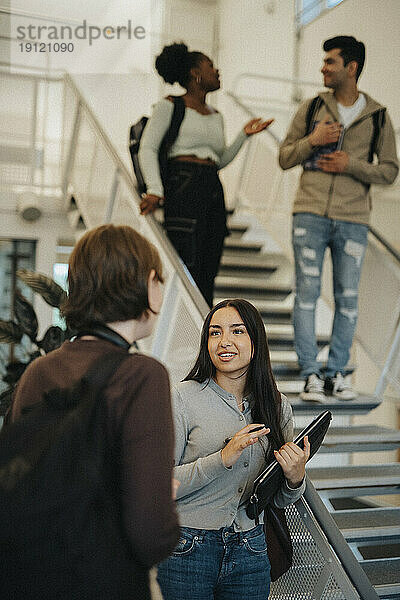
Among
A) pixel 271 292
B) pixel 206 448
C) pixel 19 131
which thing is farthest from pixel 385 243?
pixel 19 131

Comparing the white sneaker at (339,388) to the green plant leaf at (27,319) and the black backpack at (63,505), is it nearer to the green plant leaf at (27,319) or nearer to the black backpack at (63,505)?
the green plant leaf at (27,319)

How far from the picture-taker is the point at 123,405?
1185 millimetres

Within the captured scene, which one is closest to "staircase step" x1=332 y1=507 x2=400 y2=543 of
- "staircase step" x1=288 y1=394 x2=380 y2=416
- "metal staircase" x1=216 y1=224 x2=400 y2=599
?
"metal staircase" x1=216 y1=224 x2=400 y2=599

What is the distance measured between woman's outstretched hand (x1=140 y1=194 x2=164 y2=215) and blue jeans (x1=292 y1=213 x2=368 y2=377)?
29.9 inches

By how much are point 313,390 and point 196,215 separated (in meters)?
1.14

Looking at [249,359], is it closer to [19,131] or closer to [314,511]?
[314,511]

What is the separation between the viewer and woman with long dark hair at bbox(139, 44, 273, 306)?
3.82 metres

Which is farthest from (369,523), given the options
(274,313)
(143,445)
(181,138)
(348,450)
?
(143,445)

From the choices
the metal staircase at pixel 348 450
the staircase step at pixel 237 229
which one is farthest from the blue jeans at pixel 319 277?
the staircase step at pixel 237 229

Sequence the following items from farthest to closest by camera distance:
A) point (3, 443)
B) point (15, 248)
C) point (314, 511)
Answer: point (15, 248)
point (314, 511)
point (3, 443)

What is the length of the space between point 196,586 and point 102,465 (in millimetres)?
897

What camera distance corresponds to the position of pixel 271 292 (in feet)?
16.8

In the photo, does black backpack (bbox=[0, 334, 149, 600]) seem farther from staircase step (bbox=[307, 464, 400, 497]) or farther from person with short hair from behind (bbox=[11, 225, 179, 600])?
staircase step (bbox=[307, 464, 400, 497])

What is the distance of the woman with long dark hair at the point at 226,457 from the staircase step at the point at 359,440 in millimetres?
1480
